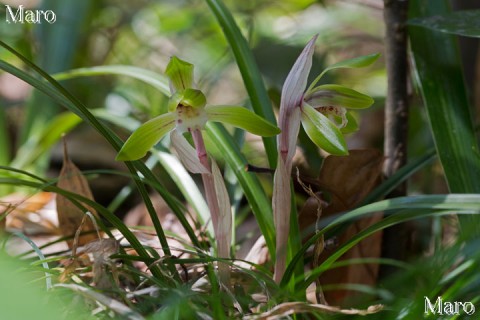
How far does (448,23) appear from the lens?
0.88 meters

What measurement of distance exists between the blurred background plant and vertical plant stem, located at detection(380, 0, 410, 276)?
33mm

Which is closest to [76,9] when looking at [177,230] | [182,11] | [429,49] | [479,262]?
[182,11]

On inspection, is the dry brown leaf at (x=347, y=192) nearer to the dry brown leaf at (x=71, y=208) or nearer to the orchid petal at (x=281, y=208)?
the orchid petal at (x=281, y=208)

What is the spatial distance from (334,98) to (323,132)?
0.06m

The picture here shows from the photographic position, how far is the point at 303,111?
2.24 feet

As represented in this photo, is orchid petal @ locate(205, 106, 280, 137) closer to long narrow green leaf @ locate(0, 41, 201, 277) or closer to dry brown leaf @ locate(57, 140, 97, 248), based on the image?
long narrow green leaf @ locate(0, 41, 201, 277)

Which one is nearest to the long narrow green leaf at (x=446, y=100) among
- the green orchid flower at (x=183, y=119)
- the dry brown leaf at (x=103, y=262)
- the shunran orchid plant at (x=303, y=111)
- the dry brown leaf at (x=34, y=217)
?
the shunran orchid plant at (x=303, y=111)

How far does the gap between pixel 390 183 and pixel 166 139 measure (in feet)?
1.64

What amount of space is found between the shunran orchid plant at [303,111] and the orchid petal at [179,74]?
0.35 feet

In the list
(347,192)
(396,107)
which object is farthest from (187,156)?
(396,107)

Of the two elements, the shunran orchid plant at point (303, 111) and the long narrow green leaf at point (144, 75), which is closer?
the shunran orchid plant at point (303, 111)

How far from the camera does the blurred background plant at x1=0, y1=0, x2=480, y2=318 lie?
70cm

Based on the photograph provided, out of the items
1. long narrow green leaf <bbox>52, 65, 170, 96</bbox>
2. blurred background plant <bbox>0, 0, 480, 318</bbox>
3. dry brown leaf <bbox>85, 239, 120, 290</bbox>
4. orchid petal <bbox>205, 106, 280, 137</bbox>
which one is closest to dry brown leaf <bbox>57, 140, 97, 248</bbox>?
blurred background plant <bbox>0, 0, 480, 318</bbox>

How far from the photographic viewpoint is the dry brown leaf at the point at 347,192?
0.94 m
